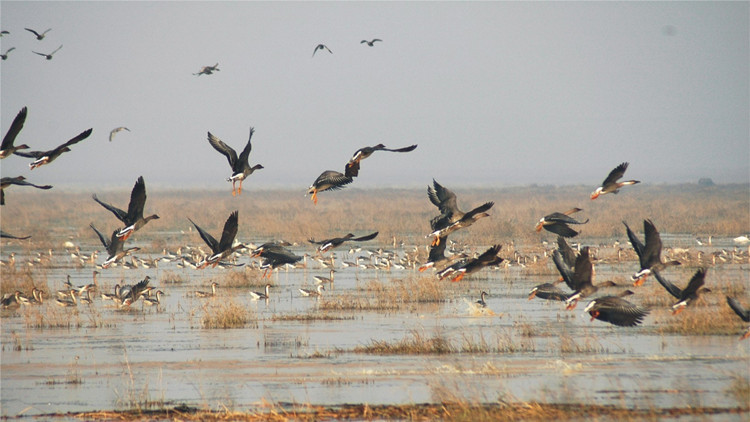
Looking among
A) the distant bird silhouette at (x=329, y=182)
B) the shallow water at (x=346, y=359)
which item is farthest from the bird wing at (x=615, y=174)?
the distant bird silhouette at (x=329, y=182)

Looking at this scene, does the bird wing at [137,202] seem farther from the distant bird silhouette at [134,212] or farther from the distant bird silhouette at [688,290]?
the distant bird silhouette at [688,290]

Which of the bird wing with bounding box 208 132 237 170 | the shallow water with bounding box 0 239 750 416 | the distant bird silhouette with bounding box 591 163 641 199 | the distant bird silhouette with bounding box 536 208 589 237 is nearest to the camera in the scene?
the shallow water with bounding box 0 239 750 416

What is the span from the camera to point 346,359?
17.0 meters

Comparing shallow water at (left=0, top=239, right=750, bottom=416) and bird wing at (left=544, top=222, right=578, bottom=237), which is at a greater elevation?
bird wing at (left=544, top=222, right=578, bottom=237)

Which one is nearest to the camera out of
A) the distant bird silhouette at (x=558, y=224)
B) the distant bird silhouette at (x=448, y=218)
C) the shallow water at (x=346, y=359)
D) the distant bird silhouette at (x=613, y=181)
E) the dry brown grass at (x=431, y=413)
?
the dry brown grass at (x=431, y=413)

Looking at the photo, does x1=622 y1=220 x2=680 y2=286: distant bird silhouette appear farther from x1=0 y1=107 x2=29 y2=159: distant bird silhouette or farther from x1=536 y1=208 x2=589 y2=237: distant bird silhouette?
x1=0 y1=107 x2=29 y2=159: distant bird silhouette

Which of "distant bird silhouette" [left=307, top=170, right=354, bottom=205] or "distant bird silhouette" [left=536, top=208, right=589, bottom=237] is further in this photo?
"distant bird silhouette" [left=307, top=170, right=354, bottom=205]

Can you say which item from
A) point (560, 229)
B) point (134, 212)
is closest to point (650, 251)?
point (560, 229)

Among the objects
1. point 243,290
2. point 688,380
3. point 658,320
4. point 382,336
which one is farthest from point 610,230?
point 688,380

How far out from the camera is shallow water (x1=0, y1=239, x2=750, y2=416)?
14.1 m

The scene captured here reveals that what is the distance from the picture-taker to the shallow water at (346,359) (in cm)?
1406

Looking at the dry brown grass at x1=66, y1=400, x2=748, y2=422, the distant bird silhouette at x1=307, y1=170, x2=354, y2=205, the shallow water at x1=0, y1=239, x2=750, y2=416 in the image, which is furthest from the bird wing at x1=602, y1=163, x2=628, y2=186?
the distant bird silhouette at x1=307, y1=170, x2=354, y2=205

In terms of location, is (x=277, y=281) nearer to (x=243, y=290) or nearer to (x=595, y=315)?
(x=243, y=290)

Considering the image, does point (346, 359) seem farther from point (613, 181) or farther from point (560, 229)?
point (613, 181)
